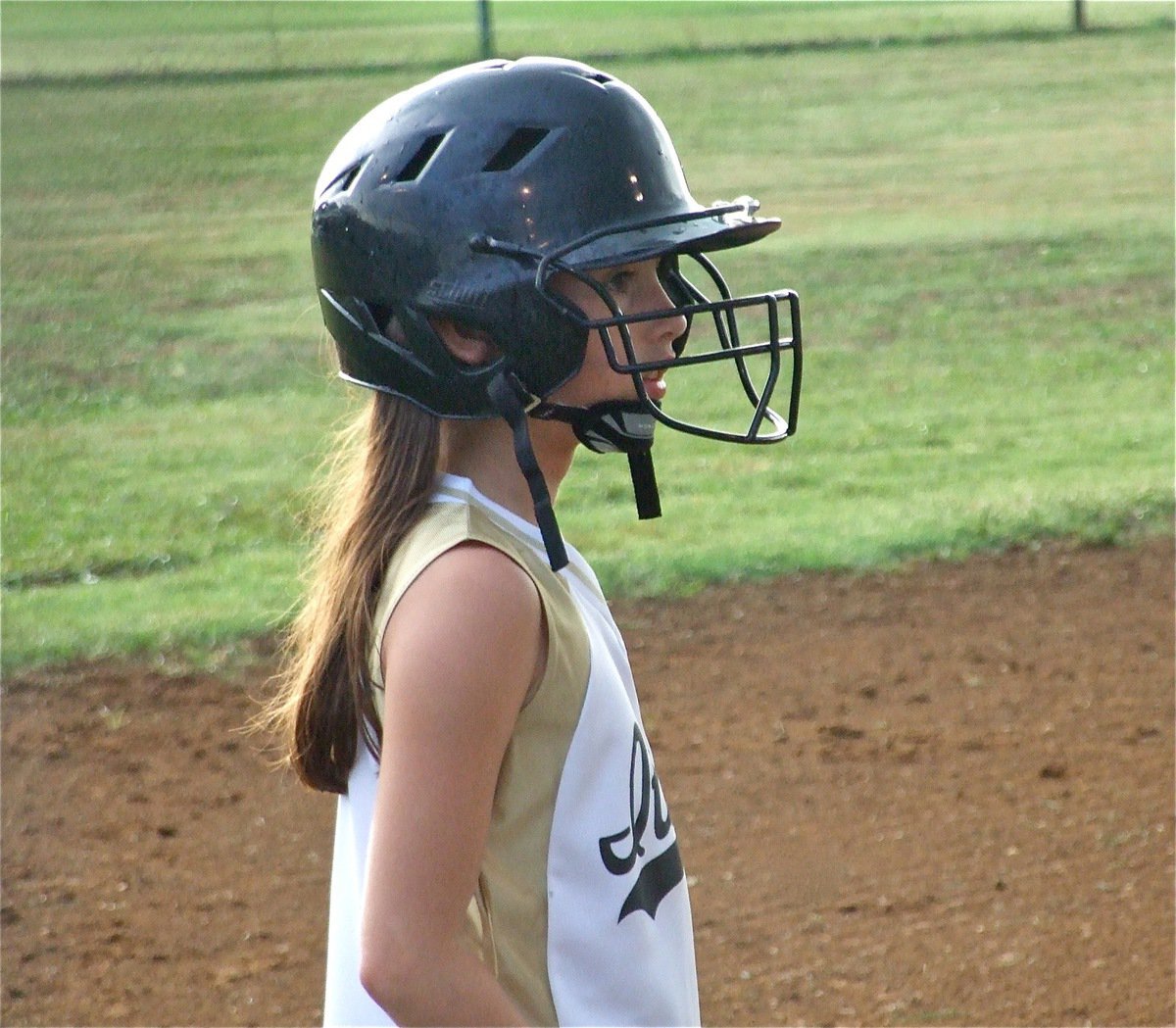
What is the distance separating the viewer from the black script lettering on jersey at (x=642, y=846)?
195 centimetres

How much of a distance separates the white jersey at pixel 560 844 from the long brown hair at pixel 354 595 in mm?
33

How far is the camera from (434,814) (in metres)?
1.71

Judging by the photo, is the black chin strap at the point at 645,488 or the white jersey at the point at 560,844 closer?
the white jersey at the point at 560,844

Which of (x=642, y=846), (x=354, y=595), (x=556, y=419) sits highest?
(x=556, y=419)

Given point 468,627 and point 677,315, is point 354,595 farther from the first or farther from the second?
point 677,315

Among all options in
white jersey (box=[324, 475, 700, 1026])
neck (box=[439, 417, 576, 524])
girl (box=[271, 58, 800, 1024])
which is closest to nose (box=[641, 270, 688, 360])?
girl (box=[271, 58, 800, 1024])

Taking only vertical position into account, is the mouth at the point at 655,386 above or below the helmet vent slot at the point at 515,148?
below

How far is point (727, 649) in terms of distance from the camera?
6043 millimetres

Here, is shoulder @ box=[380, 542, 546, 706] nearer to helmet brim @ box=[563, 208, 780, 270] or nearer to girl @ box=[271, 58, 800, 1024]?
girl @ box=[271, 58, 800, 1024]

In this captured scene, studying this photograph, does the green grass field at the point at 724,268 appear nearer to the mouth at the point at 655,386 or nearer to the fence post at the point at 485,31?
the fence post at the point at 485,31

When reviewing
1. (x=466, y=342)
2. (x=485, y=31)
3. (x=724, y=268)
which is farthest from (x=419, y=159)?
(x=485, y=31)

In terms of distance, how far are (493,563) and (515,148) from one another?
621 millimetres

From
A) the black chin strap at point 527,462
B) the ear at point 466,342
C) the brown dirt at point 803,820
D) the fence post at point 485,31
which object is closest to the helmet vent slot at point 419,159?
the ear at point 466,342

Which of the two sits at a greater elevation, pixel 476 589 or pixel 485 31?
pixel 476 589
